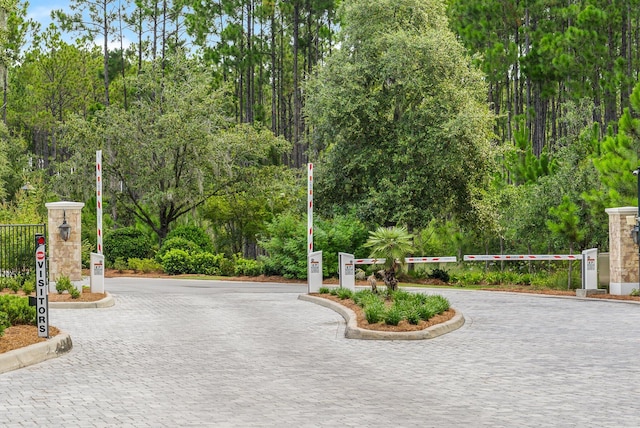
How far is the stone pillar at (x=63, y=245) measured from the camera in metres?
22.4

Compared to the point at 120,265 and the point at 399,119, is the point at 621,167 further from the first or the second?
the point at 120,265

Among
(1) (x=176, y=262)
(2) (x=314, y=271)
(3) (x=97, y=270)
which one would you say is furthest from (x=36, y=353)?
(1) (x=176, y=262)

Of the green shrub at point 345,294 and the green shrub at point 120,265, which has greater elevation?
the green shrub at point 120,265

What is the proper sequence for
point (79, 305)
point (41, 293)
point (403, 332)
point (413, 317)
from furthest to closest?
point (79, 305) → point (413, 317) → point (403, 332) → point (41, 293)

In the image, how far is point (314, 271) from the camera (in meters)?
23.8

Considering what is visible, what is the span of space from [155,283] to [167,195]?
8697mm

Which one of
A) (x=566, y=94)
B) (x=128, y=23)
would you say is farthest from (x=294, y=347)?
(x=128, y=23)

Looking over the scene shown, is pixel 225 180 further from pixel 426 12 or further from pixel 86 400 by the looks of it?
pixel 86 400

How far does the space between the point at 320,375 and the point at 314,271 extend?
1263cm

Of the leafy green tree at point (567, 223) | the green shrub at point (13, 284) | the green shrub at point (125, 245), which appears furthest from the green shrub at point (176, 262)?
the leafy green tree at point (567, 223)

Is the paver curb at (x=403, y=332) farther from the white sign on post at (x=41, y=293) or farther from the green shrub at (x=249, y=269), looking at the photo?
the green shrub at (x=249, y=269)

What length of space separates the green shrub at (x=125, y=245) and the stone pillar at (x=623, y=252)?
21.3 m

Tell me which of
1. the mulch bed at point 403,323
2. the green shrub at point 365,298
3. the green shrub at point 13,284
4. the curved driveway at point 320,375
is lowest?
the curved driveway at point 320,375

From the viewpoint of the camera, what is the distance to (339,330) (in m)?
16.1
